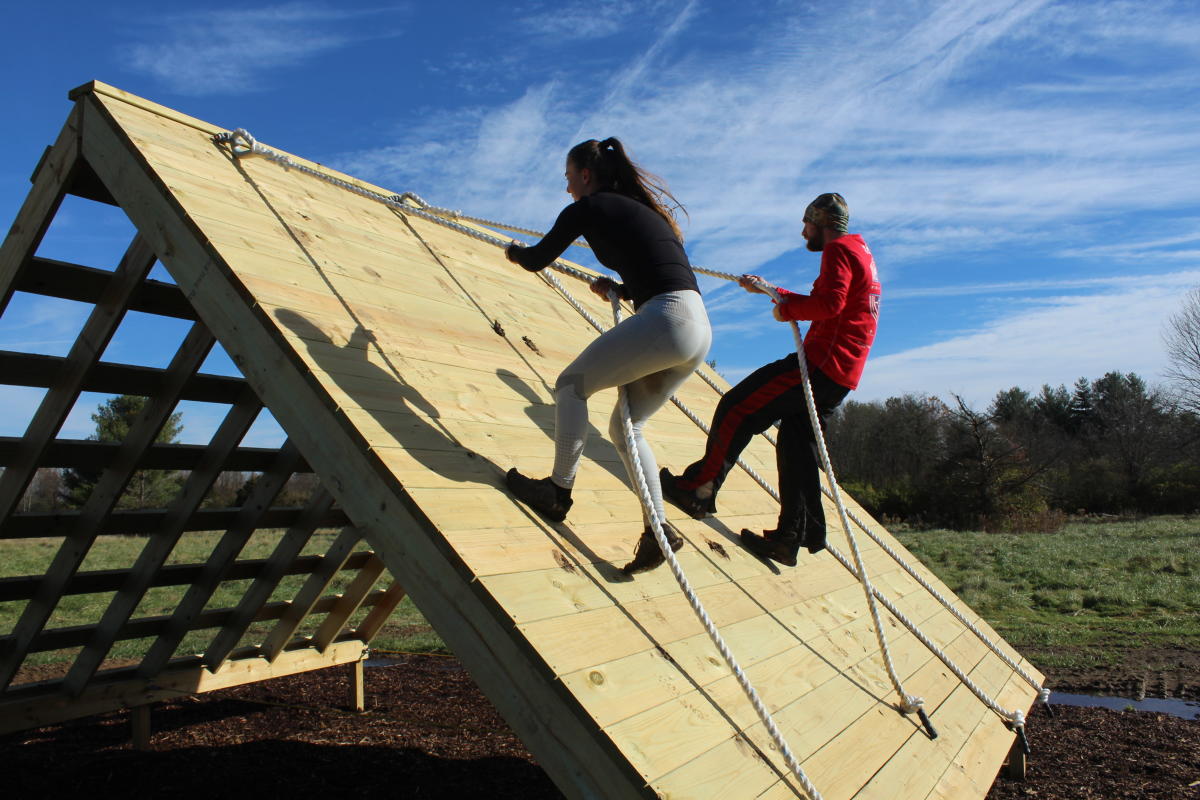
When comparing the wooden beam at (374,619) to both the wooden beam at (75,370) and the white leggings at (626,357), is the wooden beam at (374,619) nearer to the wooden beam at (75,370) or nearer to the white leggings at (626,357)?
the wooden beam at (75,370)

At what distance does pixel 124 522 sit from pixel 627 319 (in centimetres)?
313

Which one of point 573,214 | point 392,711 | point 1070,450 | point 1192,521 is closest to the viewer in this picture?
point 573,214

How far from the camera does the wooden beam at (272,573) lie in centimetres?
507

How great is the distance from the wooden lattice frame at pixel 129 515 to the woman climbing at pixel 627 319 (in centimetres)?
181

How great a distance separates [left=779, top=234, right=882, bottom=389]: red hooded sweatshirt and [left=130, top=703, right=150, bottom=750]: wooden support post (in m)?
4.40

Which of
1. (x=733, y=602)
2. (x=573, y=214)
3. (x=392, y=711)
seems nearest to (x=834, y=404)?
(x=733, y=602)

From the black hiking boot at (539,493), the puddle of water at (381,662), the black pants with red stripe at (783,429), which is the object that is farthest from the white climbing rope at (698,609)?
the puddle of water at (381,662)

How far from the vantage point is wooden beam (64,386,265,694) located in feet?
14.0

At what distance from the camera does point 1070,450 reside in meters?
34.5

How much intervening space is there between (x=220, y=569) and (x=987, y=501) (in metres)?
21.6

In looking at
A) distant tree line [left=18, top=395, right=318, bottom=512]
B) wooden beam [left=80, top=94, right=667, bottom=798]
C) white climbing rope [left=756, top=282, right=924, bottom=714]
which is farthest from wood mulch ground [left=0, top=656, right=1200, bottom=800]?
distant tree line [left=18, top=395, right=318, bottom=512]

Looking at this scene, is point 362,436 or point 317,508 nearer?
point 362,436

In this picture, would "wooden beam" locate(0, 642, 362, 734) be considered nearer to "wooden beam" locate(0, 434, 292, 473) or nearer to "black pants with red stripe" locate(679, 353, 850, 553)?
"wooden beam" locate(0, 434, 292, 473)

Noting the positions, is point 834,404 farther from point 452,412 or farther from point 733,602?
point 452,412
